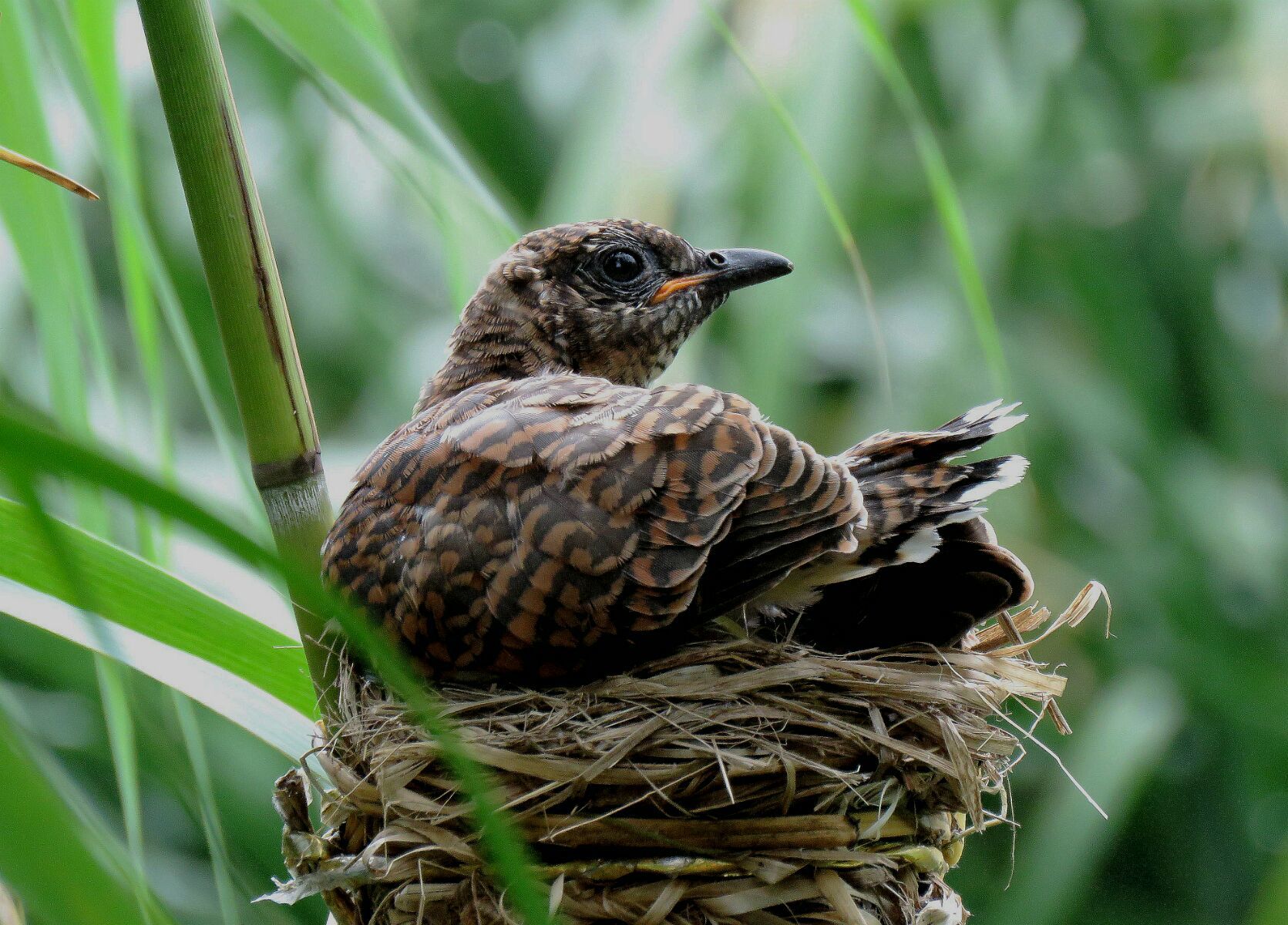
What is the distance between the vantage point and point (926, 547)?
149 centimetres

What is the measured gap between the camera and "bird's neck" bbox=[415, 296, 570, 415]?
2.15 m

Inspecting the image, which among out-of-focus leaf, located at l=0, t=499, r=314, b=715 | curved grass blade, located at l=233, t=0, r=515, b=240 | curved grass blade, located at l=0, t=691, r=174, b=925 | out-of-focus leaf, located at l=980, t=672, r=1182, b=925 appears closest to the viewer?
curved grass blade, located at l=0, t=691, r=174, b=925

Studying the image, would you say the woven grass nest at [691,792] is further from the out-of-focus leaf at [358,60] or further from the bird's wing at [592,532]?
the out-of-focus leaf at [358,60]

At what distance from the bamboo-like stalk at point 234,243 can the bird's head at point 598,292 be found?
881 millimetres

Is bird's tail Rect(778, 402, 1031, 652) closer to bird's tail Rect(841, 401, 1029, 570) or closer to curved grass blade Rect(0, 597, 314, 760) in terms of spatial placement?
bird's tail Rect(841, 401, 1029, 570)

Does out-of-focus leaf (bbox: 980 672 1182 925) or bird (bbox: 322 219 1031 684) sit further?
out-of-focus leaf (bbox: 980 672 1182 925)

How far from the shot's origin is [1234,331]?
13.1ft

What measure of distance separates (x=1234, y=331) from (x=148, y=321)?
11.5 feet

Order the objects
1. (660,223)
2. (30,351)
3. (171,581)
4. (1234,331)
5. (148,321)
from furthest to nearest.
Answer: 1. (1234,331)
2. (30,351)
3. (660,223)
4. (148,321)
5. (171,581)

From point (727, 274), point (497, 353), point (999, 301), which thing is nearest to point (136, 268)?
point (497, 353)

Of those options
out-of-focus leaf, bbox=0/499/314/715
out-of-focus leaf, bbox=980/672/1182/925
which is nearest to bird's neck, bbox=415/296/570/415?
out-of-focus leaf, bbox=0/499/314/715

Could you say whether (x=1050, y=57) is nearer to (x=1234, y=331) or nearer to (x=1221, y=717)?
(x=1234, y=331)

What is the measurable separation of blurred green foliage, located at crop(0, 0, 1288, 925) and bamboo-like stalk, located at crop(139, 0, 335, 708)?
3.83ft

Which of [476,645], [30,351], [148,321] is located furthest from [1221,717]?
[30,351]
